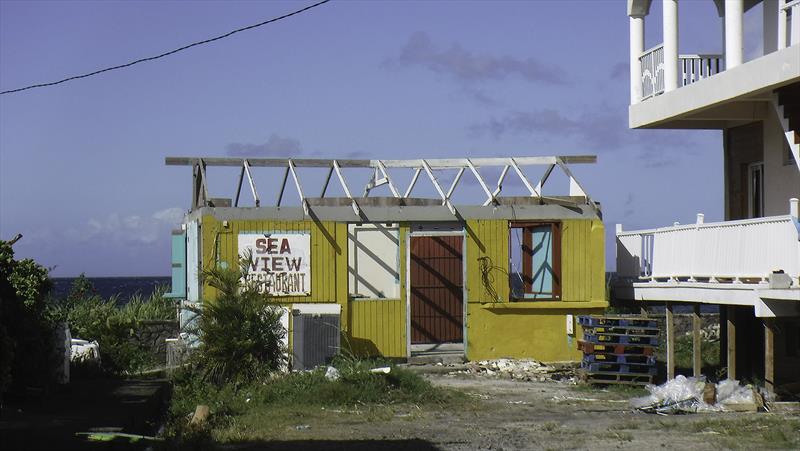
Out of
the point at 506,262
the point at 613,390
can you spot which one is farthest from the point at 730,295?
the point at 506,262

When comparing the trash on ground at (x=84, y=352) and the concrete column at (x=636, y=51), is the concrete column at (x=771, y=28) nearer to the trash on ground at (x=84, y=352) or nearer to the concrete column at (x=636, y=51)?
the concrete column at (x=636, y=51)

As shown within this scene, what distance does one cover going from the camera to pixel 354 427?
16.2 metres

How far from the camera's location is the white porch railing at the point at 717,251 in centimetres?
1720

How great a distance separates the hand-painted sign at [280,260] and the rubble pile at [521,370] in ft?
12.6

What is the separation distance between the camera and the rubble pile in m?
22.7

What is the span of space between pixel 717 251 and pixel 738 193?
4315 mm

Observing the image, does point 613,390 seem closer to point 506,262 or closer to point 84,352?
point 506,262

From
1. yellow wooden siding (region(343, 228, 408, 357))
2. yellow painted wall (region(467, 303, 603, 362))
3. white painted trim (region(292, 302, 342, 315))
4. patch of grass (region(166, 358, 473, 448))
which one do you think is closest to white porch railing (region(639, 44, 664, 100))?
yellow painted wall (region(467, 303, 603, 362))

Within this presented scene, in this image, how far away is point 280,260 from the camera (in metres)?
24.2

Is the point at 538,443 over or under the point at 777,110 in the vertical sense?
under

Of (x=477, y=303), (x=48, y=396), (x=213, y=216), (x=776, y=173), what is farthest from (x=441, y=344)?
(x=48, y=396)

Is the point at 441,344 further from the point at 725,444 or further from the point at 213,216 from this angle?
the point at 725,444

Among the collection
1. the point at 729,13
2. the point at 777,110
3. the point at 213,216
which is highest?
the point at 729,13

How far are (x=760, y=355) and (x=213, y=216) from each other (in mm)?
11269
